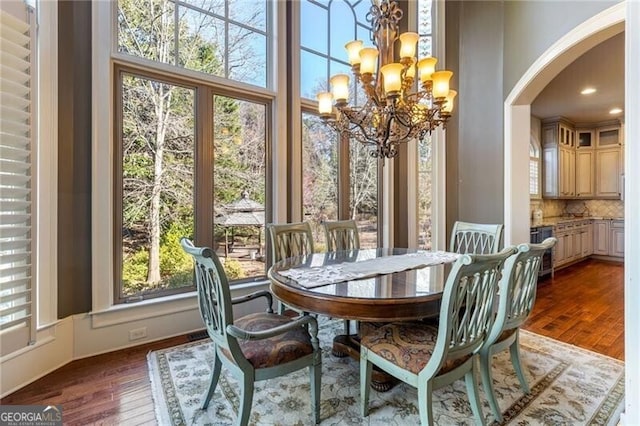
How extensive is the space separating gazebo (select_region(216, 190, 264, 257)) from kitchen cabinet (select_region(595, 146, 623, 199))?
7072 millimetres

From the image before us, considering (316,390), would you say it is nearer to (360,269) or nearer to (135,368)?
(360,269)

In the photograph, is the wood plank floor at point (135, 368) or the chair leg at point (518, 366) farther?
the chair leg at point (518, 366)

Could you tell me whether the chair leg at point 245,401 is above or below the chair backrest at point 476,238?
below

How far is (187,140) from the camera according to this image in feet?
9.82

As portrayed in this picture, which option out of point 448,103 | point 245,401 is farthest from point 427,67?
point 245,401

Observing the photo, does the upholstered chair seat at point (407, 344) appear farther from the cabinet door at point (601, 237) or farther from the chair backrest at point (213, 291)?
the cabinet door at point (601, 237)

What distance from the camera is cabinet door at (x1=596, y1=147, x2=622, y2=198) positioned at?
6.23m

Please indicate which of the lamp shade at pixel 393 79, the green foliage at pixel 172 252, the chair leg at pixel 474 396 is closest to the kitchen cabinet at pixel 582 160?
the lamp shade at pixel 393 79

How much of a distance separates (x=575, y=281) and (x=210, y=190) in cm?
557

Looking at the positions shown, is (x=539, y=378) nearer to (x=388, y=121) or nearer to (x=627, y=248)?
(x=627, y=248)

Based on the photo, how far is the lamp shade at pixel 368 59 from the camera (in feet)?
7.34

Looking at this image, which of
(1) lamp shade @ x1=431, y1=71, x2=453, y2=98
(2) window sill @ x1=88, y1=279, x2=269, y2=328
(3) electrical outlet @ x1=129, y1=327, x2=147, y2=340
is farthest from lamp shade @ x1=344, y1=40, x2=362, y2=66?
(3) electrical outlet @ x1=129, y1=327, x2=147, y2=340

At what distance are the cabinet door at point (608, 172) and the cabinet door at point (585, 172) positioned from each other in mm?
98

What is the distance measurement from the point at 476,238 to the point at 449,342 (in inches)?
76.9
